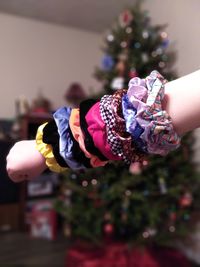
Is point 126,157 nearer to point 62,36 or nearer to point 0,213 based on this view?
point 0,213

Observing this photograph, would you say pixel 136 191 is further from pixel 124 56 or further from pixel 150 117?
pixel 150 117

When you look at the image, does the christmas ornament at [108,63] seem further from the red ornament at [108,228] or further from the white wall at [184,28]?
the red ornament at [108,228]

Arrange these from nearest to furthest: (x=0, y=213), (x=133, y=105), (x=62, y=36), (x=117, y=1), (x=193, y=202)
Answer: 1. (x=133, y=105)
2. (x=117, y=1)
3. (x=0, y=213)
4. (x=62, y=36)
5. (x=193, y=202)

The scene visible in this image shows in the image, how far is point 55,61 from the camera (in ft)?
4.96

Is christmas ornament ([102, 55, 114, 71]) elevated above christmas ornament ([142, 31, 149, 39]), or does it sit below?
below

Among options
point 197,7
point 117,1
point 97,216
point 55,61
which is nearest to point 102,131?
point 197,7

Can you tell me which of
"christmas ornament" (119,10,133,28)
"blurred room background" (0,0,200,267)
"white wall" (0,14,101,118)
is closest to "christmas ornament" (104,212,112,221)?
"blurred room background" (0,0,200,267)

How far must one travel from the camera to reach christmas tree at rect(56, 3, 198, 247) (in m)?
1.36

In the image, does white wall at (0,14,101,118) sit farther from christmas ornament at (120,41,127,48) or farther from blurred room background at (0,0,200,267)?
christmas ornament at (120,41,127,48)

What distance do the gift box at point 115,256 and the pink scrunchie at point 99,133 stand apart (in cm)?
123

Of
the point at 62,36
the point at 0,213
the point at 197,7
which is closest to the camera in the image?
the point at 197,7

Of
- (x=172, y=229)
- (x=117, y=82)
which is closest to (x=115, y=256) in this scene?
(x=172, y=229)

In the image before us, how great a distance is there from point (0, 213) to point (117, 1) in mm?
891

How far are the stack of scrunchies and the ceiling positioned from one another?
0.38 m
